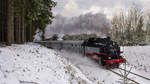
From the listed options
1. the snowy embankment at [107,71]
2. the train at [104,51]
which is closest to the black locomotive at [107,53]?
the train at [104,51]

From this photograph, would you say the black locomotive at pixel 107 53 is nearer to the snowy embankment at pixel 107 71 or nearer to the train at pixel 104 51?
the train at pixel 104 51

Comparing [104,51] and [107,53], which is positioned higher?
[104,51]

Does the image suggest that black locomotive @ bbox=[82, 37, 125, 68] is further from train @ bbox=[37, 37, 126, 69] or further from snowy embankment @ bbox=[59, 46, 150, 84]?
snowy embankment @ bbox=[59, 46, 150, 84]

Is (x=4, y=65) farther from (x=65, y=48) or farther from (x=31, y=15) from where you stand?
(x=65, y=48)

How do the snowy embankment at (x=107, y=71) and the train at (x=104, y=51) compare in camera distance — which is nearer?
the snowy embankment at (x=107, y=71)

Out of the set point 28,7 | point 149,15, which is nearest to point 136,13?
point 149,15

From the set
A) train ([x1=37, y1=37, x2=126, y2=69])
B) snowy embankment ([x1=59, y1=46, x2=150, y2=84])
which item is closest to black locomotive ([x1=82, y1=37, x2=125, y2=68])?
train ([x1=37, y1=37, x2=126, y2=69])

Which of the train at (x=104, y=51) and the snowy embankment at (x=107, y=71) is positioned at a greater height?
the train at (x=104, y=51)

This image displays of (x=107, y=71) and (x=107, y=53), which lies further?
(x=107, y=53)

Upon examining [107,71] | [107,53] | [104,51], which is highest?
[104,51]

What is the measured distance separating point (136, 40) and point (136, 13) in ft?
32.0

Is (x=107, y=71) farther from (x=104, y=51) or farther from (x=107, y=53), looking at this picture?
(x=104, y=51)

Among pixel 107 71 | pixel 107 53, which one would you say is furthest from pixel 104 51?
pixel 107 71

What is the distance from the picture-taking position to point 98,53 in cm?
1059
